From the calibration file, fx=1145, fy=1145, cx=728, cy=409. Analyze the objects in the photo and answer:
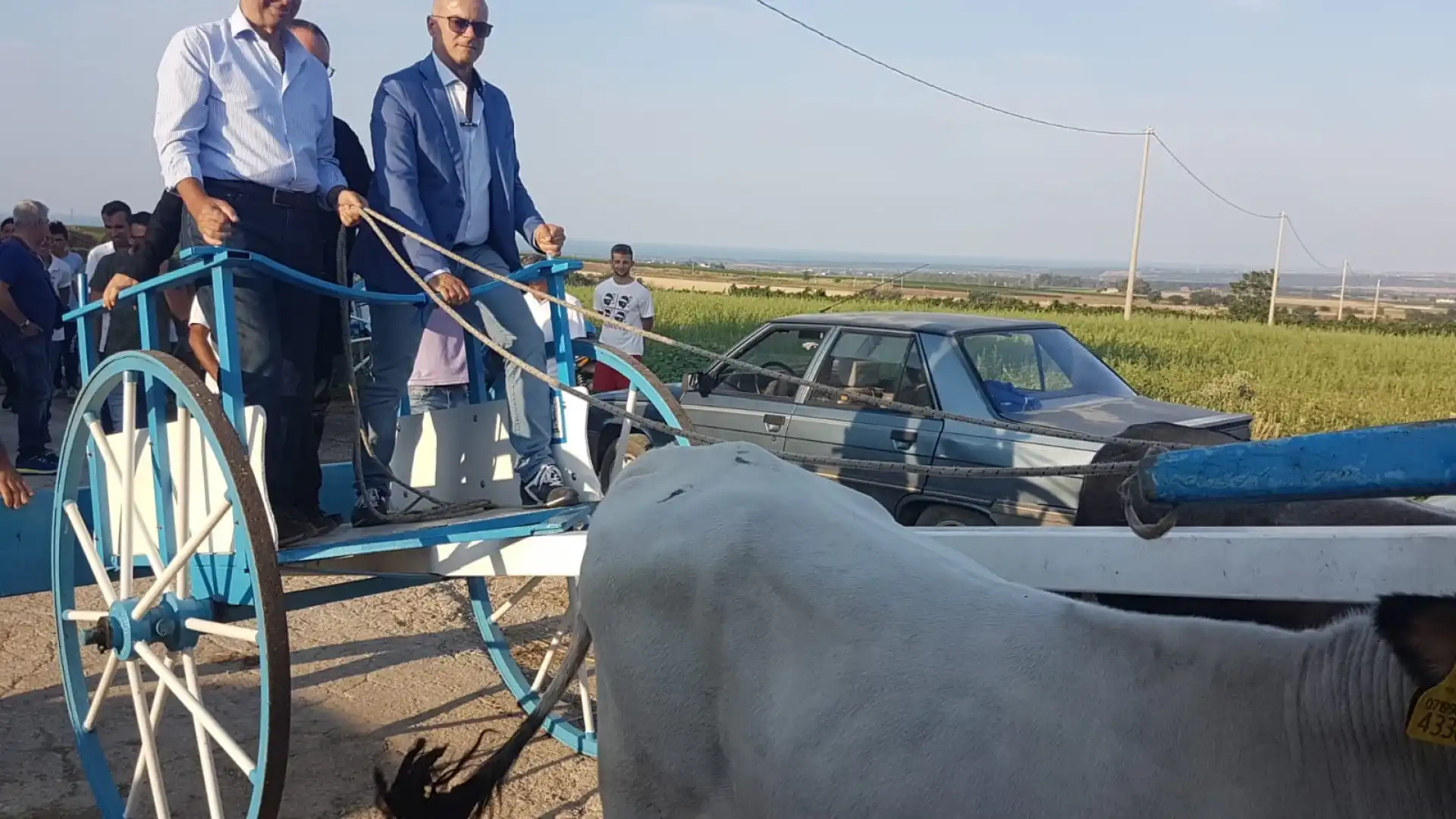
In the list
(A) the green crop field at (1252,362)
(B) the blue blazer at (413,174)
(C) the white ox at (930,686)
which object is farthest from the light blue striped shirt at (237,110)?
(A) the green crop field at (1252,362)

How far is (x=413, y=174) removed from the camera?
14.0 feet

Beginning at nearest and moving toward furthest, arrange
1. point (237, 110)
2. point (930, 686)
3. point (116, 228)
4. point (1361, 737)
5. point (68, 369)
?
point (1361, 737) < point (930, 686) < point (237, 110) < point (116, 228) < point (68, 369)

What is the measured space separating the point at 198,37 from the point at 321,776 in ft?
8.65

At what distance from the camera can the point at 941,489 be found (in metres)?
6.36

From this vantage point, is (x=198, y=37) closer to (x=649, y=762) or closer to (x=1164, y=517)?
(x=649, y=762)

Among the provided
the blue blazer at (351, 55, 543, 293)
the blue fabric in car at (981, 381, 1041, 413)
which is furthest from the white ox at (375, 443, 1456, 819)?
the blue fabric in car at (981, 381, 1041, 413)

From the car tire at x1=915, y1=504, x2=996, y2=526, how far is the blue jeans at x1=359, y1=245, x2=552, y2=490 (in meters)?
2.82

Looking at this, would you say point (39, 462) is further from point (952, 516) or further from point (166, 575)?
point (952, 516)

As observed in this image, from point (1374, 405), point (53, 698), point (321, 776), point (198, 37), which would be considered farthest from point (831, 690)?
point (1374, 405)

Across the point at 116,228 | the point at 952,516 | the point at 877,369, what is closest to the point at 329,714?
the point at 952,516

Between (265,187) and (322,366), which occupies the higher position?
(265,187)

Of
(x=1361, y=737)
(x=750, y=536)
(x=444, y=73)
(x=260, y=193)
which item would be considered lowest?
(x=1361, y=737)

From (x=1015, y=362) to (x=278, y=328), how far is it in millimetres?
4526

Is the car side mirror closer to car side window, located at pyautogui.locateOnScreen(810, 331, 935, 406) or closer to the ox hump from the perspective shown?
car side window, located at pyautogui.locateOnScreen(810, 331, 935, 406)
